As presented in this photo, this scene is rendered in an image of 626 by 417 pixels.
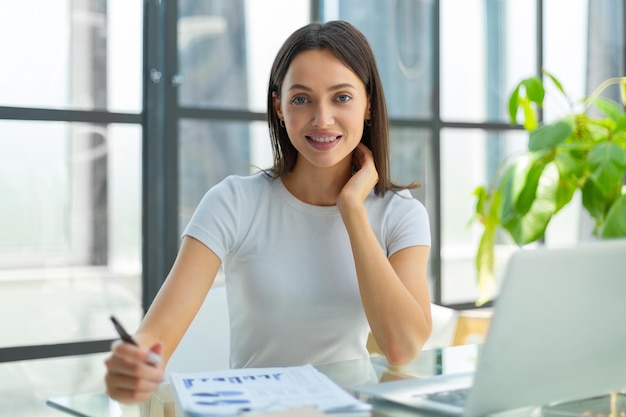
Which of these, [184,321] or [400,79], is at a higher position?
[400,79]

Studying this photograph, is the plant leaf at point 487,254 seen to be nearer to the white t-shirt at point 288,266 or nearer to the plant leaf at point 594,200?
the plant leaf at point 594,200

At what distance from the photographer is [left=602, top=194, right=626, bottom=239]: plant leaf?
3109 millimetres

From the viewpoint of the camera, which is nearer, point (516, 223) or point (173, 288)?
point (173, 288)

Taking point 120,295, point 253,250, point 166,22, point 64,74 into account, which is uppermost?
point 166,22

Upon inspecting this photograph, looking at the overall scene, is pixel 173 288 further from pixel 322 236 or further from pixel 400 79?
pixel 400 79

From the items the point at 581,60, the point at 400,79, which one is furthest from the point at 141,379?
the point at 581,60

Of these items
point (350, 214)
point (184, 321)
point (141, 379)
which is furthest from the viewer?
point (350, 214)

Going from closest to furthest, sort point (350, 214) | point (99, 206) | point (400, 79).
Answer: point (350, 214)
point (99, 206)
point (400, 79)

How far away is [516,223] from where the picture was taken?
11.4ft

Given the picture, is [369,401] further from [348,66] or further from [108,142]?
[108,142]

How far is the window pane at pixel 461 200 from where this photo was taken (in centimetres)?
438

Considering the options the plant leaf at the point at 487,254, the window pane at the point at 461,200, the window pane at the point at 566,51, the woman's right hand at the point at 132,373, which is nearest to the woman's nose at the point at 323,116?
the woman's right hand at the point at 132,373

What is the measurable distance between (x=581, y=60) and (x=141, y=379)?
4.18 meters

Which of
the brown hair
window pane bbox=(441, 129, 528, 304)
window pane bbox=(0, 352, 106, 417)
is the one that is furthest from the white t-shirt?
window pane bbox=(441, 129, 528, 304)
